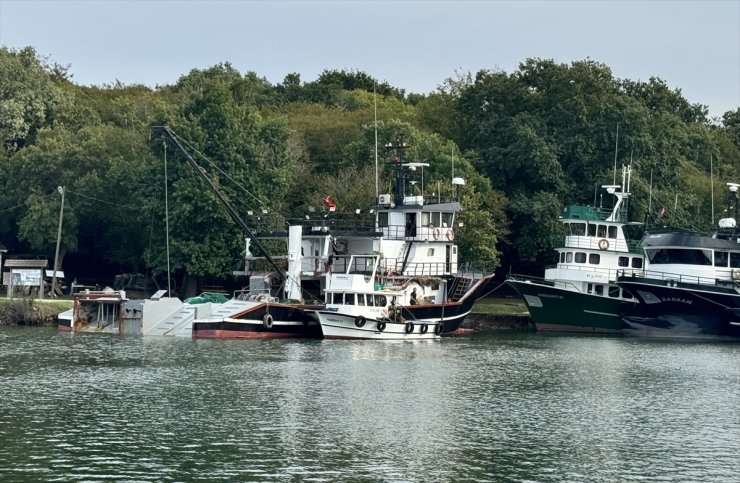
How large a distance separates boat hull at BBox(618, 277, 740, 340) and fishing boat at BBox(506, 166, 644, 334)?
1610 millimetres

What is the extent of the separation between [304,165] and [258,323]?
28.3 metres

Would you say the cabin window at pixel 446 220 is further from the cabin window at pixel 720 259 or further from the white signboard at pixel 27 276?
the white signboard at pixel 27 276

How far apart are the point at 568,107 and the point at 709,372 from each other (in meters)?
36.2

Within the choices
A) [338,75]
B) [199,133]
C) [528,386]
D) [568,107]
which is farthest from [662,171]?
[338,75]

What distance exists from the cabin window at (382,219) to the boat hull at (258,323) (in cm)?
757

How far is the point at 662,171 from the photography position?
8444 centimetres

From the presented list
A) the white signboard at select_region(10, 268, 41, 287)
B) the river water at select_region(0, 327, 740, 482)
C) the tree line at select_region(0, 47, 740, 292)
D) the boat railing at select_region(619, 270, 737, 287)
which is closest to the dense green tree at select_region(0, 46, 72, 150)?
the tree line at select_region(0, 47, 740, 292)

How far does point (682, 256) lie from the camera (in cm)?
6988

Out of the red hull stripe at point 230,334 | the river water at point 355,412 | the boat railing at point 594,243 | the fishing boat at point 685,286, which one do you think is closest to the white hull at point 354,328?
the river water at point 355,412

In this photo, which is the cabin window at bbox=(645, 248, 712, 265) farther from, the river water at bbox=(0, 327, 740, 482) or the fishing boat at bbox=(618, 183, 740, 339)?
the river water at bbox=(0, 327, 740, 482)

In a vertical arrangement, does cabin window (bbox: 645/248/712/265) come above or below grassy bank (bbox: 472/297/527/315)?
above

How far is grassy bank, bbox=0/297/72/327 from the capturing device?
65.7 metres

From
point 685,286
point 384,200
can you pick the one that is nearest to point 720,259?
point 685,286

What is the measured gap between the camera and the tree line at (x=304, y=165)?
244 ft
